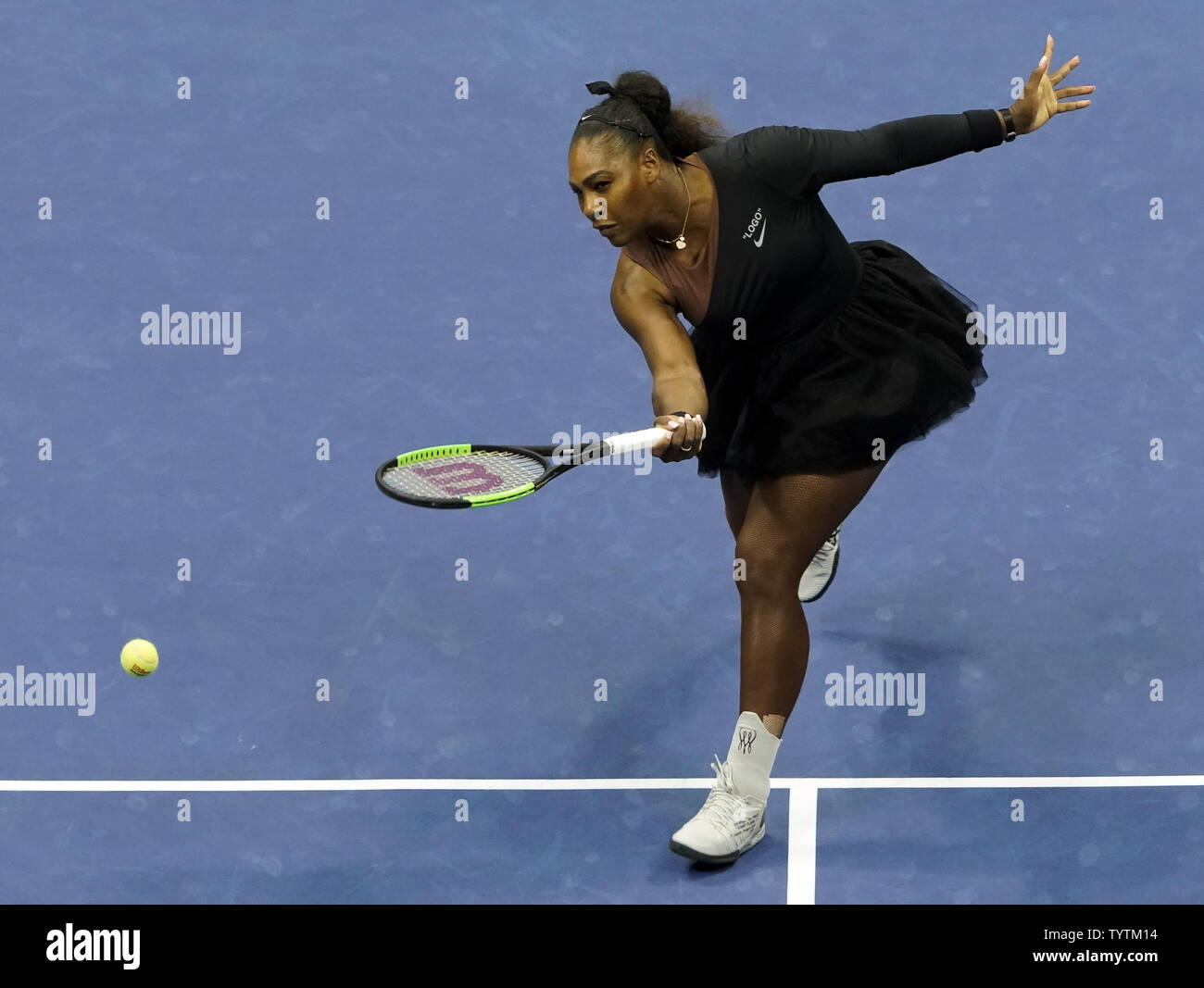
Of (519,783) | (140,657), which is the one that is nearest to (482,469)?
(519,783)

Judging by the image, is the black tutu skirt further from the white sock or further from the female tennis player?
the white sock

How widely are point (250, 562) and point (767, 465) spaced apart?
2.29 metres

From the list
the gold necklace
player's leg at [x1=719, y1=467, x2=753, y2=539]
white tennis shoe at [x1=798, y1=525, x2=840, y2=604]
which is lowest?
white tennis shoe at [x1=798, y1=525, x2=840, y2=604]

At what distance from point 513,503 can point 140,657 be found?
167 centimetres

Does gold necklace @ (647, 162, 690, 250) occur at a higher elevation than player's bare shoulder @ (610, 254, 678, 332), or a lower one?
higher

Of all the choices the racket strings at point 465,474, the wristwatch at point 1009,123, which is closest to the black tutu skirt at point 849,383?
the wristwatch at point 1009,123

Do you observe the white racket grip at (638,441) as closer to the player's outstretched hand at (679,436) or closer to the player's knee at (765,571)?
the player's outstretched hand at (679,436)

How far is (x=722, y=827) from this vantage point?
23.5 feet

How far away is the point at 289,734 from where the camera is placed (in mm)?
7828

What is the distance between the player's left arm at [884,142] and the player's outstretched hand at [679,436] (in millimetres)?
855

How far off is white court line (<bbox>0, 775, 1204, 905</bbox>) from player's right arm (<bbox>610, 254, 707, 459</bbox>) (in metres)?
1.30

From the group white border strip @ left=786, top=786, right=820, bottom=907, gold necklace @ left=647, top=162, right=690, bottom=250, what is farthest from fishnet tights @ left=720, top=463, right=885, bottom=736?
gold necklace @ left=647, top=162, right=690, bottom=250

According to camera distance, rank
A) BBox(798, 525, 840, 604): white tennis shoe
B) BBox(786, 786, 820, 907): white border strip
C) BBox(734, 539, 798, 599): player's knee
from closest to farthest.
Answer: BBox(786, 786, 820, 907): white border strip, BBox(734, 539, 798, 599): player's knee, BBox(798, 525, 840, 604): white tennis shoe

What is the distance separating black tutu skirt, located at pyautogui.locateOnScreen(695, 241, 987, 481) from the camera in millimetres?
7219
